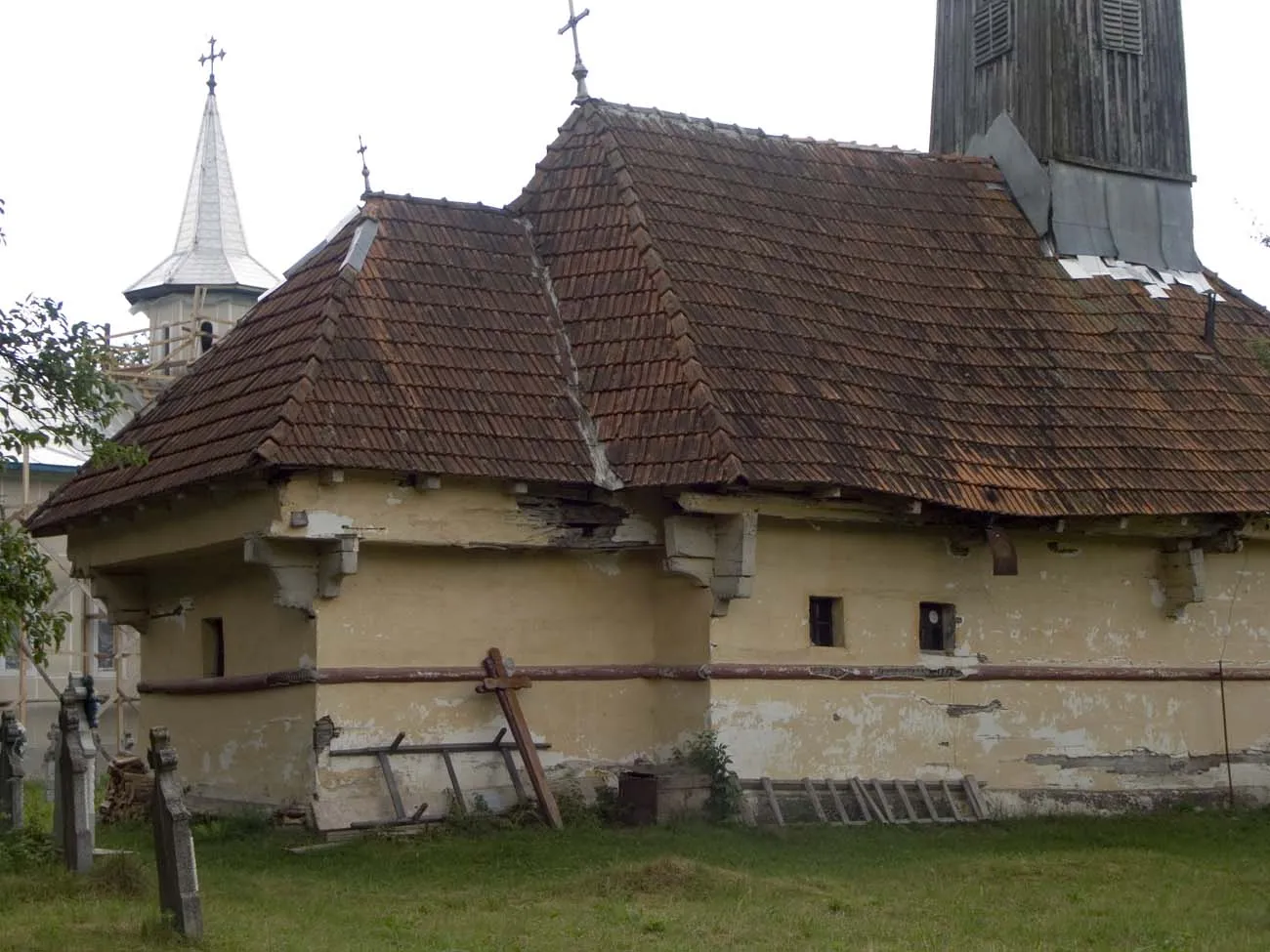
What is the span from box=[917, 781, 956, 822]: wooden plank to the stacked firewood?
6.93 m

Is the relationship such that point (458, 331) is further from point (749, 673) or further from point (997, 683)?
point (997, 683)

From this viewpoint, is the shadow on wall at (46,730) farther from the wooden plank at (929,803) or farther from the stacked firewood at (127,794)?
the wooden plank at (929,803)

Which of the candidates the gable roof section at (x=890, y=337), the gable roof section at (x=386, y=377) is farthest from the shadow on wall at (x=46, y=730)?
the gable roof section at (x=890, y=337)

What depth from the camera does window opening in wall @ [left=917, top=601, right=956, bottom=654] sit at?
17.8 metres

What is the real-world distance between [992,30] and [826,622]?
9347 millimetres

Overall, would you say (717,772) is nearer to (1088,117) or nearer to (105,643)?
(1088,117)

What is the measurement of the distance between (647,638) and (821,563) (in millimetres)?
1669

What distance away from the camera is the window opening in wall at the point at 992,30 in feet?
75.7

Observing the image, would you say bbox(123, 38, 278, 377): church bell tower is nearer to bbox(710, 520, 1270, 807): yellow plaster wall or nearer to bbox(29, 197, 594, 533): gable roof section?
bbox(29, 197, 594, 533): gable roof section

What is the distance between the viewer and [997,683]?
1789 cm

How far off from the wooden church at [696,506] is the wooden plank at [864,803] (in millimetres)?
210

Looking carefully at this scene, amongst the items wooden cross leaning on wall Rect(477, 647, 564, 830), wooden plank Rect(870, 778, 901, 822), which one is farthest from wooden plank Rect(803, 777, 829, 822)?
wooden cross leaning on wall Rect(477, 647, 564, 830)

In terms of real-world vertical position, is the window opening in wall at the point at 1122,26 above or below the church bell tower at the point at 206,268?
below

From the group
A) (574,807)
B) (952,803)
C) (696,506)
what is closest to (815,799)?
(952,803)
